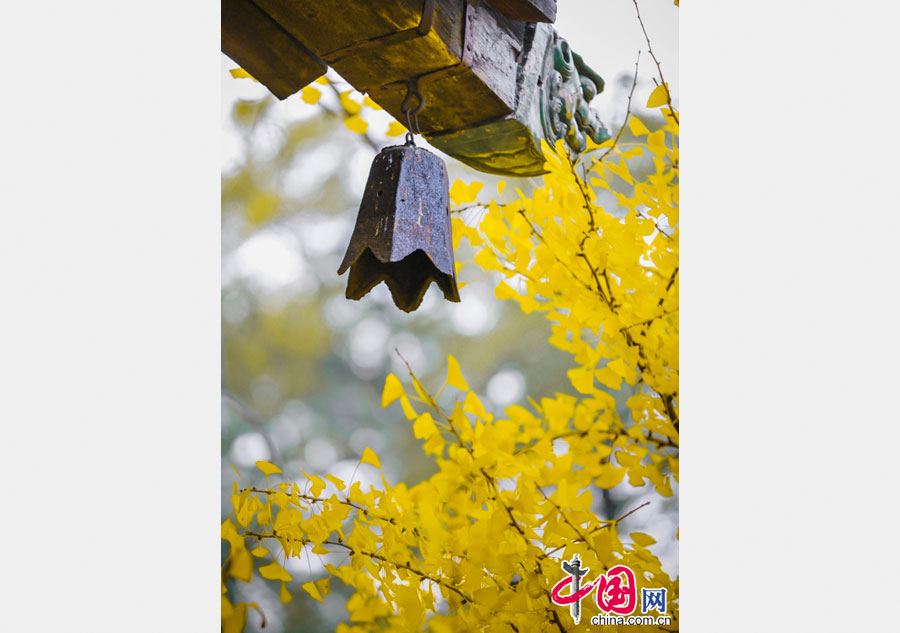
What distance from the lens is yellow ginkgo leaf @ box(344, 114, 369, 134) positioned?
1.41 m

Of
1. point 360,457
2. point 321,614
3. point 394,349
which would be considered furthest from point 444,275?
point 321,614

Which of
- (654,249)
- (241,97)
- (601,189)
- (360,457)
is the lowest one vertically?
(360,457)

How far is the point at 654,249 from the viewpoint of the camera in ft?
4.07

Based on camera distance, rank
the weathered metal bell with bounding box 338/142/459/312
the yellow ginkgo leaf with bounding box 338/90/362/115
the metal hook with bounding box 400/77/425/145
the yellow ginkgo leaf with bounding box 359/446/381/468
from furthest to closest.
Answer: the yellow ginkgo leaf with bounding box 338/90/362/115 < the yellow ginkgo leaf with bounding box 359/446/381/468 < the metal hook with bounding box 400/77/425/145 < the weathered metal bell with bounding box 338/142/459/312

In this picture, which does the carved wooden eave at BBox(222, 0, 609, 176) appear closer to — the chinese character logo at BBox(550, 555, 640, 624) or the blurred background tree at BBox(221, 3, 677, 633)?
the blurred background tree at BBox(221, 3, 677, 633)

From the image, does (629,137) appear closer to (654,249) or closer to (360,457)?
(654,249)

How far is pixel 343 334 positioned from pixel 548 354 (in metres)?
0.36

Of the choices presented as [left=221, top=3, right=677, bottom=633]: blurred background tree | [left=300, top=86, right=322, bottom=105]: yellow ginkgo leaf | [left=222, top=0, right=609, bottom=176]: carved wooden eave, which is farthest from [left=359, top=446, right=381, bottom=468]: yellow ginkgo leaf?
[left=300, top=86, right=322, bottom=105]: yellow ginkgo leaf

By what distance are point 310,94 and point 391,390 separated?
550 mm

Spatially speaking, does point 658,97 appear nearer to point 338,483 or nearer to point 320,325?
point 320,325

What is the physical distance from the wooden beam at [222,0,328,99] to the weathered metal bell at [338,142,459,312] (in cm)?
19

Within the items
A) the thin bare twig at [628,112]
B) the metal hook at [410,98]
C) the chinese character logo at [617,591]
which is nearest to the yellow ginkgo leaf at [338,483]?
the chinese character logo at [617,591]

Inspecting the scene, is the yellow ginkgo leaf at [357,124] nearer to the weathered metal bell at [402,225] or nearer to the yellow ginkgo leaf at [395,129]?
the yellow ginkgo leaf at [395,129]

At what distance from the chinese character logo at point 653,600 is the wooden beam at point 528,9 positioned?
2.90ft
